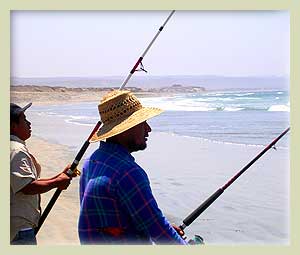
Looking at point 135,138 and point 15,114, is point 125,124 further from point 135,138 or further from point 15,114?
point 15,114

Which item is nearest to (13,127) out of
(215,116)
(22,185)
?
(22,185)

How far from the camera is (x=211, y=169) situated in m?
6.58

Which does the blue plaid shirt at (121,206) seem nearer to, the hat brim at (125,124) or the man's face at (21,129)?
the hat brim at (125,124)

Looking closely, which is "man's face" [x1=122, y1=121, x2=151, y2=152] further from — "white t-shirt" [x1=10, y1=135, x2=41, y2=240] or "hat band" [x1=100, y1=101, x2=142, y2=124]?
"white t-shirt" [x1=10, y1=135, x2=41, y2=240]

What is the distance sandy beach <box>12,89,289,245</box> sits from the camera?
14.1ft

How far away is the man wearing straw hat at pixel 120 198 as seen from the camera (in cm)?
183

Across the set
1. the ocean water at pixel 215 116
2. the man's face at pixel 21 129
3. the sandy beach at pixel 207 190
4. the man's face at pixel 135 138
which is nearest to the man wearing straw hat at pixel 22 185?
the man's face at pixel 21 129

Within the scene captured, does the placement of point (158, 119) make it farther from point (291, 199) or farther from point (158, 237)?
point (158, 237)

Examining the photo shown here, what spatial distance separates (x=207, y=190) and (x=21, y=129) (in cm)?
341

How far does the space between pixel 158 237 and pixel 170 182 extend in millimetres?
4099

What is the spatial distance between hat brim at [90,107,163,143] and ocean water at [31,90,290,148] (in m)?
5.51

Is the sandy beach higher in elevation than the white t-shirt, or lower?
lower

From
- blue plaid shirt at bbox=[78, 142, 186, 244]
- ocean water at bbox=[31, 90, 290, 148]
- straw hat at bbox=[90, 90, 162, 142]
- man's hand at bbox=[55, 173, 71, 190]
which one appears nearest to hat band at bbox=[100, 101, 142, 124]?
straw hat at bbox=[90, 90, 162, 142]

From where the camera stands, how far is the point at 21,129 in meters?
2.55
